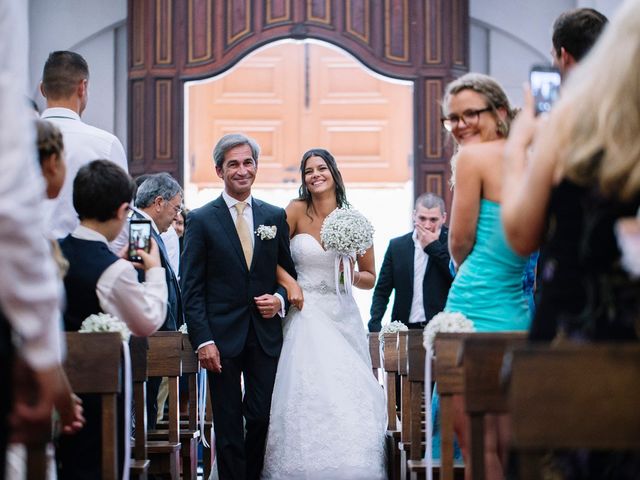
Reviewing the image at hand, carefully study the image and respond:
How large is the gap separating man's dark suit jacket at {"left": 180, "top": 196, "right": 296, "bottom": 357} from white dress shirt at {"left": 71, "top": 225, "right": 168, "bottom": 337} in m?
1.98

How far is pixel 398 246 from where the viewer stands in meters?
8.73

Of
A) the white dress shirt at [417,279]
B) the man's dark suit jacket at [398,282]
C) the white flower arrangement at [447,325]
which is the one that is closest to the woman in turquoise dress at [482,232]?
the white flower arrangement at [447,325]

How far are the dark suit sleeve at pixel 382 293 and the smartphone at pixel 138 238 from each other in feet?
14.3

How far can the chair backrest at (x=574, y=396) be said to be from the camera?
2447mm

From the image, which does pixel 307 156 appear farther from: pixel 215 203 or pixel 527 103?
pixel 527 103

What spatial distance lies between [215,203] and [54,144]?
297 cm

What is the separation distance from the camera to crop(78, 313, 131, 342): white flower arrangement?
406cm

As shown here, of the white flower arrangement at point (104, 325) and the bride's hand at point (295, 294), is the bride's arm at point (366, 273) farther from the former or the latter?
the white flower arrangement at point (104, 325)

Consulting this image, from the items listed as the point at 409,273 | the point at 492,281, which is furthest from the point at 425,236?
the point at 492,281

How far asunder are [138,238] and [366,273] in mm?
2902

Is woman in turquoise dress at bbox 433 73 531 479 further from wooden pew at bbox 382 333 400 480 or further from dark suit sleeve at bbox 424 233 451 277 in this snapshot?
dark suit sleeve at bbox 424 233 451 277

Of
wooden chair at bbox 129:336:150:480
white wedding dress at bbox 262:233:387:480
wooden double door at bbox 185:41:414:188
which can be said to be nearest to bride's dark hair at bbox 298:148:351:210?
white wedding dress at bbox 262:233:387:480

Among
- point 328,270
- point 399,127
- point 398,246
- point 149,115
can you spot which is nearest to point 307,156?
point 328,270

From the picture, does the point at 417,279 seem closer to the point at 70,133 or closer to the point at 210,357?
the point at 210,357
